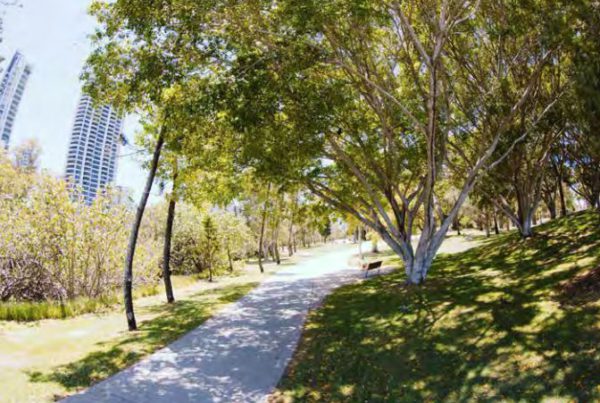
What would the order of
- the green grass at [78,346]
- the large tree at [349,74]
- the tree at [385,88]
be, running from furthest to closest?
1. the tree at [385,88]
2. the large tree at [349,74]
3. the green grass at [78,346]

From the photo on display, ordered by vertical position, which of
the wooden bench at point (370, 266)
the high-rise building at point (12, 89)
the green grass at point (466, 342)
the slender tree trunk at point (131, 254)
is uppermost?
the high-rise building at point (12, 89)

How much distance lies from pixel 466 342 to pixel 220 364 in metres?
5.16

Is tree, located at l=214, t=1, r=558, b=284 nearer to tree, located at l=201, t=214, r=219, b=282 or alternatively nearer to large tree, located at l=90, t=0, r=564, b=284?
large tree, located at l=90, t=0, r=564, b=284

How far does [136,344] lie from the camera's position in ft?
33.4

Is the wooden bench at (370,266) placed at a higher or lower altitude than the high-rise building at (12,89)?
lower

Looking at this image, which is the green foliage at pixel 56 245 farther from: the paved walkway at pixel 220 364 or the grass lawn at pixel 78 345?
the paved walkway at pixel 220 364

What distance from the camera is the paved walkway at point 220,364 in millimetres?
7012

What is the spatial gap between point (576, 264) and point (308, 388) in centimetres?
859

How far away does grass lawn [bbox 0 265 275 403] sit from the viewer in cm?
736

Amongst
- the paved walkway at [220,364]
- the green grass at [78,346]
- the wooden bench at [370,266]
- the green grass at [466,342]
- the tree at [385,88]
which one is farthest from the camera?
the wooden bench at [370,266]

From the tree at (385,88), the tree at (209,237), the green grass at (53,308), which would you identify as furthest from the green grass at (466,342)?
the tree at (209,237)

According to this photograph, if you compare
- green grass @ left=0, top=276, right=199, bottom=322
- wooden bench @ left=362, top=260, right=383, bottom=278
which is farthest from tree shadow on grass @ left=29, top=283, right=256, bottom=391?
wooden bench @ left=362, top=260, right=383, bottom=278

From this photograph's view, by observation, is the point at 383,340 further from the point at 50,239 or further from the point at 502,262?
the point at 50,239

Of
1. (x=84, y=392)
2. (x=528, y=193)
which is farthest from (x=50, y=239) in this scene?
(x=528, y=193)
